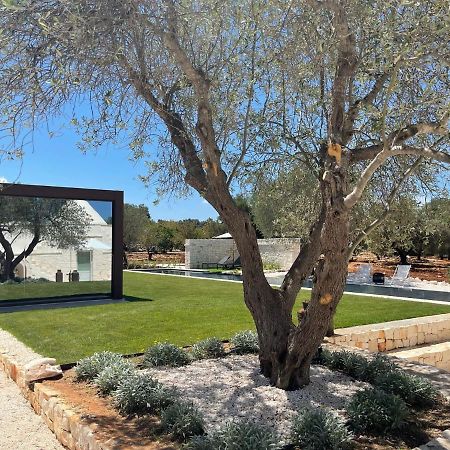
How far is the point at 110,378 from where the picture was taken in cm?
584

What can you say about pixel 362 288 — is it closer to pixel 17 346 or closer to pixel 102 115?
pixel 17 346

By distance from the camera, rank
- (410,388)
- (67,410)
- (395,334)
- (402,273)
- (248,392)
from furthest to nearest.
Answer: (402,273) < (395,334) < (248,392) < (410,388) < (67,410)

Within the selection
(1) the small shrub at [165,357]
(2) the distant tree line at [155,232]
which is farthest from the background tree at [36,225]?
(2) the distant tree line at [155,232]

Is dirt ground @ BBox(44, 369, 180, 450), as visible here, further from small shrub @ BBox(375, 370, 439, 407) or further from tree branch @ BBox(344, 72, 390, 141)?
tree branch @ BBox(344, 72, 390, 141)

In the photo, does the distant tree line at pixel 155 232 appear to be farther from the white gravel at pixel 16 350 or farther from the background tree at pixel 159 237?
A: the white gravel at pixel 16 350

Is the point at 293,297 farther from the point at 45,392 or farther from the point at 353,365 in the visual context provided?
the point at 45,392

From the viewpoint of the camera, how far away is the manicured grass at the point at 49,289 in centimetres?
1482

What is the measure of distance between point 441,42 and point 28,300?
13.7 meters

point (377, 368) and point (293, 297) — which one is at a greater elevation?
point (293, 297)

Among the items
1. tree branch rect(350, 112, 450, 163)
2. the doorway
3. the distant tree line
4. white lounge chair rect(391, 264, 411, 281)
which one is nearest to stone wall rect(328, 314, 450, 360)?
tree branch rect(350, 112, 450, 163)

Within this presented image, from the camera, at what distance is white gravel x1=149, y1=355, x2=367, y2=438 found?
5043 mm

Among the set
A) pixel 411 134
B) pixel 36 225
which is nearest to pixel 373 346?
pixel 411 134

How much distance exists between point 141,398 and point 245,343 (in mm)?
2794

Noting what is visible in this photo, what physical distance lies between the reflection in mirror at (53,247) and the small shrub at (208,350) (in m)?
9.41
